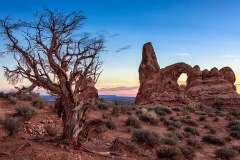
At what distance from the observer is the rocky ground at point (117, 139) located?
24.7 ft

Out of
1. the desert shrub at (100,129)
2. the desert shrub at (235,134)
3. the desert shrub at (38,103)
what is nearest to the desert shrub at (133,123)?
the desert shrub at (100,129)

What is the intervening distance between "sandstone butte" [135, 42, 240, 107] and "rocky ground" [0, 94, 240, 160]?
1589 centimetres

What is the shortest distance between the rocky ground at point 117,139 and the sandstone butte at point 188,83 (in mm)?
15894

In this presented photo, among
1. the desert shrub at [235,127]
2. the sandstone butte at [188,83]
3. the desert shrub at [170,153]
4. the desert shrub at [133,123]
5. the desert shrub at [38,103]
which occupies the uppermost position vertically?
the sandstone butte at [188,83]

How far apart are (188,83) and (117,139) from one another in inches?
1443

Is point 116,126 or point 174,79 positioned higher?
point 174,79

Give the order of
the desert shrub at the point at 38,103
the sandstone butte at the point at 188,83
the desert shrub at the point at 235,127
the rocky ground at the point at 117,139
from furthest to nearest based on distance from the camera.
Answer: the sandstone butte at the point at 188,83, the desert shrub at the point at 235,127, the desert shrub at the point at 38,103, the rocky ground at the point at 117,139

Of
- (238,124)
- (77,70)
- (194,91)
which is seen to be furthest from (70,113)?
(194,91)

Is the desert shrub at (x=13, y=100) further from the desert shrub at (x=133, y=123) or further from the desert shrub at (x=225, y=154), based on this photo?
the desert shrub at (x=225, y=154)

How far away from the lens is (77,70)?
322 inches

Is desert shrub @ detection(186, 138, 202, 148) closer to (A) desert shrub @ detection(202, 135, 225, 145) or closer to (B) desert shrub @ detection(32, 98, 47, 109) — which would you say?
(A) desert shrub @ detection(202, 135, 225, 145)

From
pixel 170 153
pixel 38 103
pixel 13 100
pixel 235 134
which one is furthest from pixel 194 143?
pixel 13 100

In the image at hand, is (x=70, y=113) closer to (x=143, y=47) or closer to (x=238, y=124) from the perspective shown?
(x=238, y=124)

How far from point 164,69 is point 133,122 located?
2652cm
